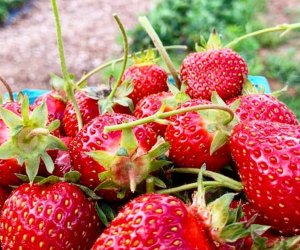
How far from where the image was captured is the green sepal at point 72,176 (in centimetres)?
106

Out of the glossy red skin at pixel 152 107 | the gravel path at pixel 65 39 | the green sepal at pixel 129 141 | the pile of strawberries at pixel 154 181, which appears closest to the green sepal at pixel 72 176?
the pile of strawberries at pixel 154 181

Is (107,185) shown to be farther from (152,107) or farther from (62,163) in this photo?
(152,107)

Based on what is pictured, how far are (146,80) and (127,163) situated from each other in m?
0.47

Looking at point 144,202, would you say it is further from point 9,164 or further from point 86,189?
point 9,164

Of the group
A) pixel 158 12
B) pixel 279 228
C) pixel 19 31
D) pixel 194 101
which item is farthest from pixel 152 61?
pixel 19 31

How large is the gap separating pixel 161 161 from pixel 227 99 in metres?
0.39

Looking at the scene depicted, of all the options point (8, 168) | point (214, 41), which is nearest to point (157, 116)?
point (8, 168)

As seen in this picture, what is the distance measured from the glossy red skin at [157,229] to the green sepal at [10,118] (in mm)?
281

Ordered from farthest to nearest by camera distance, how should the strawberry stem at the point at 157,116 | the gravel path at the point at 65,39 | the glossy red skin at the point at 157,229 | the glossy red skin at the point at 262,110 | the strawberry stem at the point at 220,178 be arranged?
the gravel path at the point at 65,39
the glossy red skin at the point at 262,110
the strawberry stem at the point at 220,178
the strawberry stem at the point at 157,116
the glossy red skin at the point at 157,229

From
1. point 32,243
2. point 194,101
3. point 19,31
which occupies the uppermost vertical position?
point 194,101

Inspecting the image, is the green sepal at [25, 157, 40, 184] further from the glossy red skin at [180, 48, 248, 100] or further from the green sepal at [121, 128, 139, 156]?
the glossy red skin at [180, 48, 248, 100]

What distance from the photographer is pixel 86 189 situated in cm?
106

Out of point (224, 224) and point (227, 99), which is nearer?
point (224, 224)

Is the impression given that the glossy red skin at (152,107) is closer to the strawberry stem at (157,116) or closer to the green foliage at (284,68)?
the strawberry stem at (157,116)
